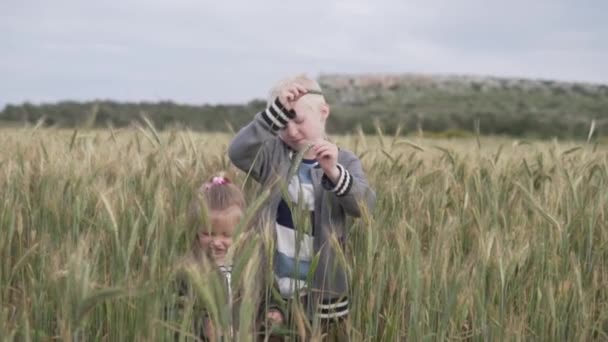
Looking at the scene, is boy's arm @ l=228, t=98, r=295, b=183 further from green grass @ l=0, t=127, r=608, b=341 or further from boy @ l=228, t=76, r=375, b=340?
green grass @ l=0, t=127, r=608, b=341

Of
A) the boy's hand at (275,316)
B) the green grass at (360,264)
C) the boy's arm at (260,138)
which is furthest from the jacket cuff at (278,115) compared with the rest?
the boy's hand at (275,316)

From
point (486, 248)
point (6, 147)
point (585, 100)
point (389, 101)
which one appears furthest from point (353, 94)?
point (486, 248)

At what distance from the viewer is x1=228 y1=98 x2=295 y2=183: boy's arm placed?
2.09 m

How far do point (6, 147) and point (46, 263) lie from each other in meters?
2.09

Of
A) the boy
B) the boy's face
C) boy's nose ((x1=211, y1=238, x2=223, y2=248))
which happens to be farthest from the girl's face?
the boy's face

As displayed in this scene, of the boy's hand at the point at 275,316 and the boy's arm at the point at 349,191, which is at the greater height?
the boy's arm at the point at 349,191

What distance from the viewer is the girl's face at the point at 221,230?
6.63 feet

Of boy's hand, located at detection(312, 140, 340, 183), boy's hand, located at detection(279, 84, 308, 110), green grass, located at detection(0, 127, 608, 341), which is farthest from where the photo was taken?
boy's hand, located at detection(279, 84, 308, 110)

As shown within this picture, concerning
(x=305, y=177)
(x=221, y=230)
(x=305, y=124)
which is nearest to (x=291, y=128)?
(x=305, y=124)

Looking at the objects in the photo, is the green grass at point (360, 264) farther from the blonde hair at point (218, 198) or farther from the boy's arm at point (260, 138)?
the boy's arm at point (260, 138)

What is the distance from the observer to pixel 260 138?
2168 mm

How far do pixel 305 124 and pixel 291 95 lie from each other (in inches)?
3.3

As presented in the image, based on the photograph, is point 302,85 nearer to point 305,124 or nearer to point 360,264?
point 305,124

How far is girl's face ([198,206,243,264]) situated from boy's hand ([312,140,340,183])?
0.78 ft
